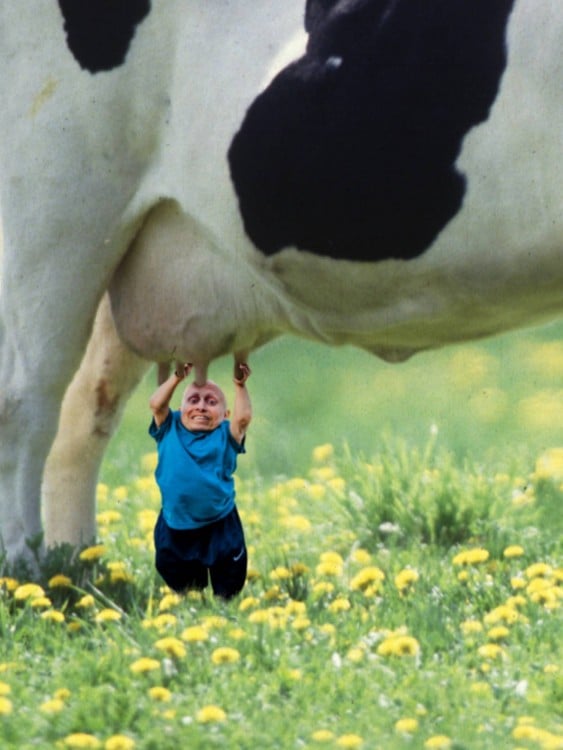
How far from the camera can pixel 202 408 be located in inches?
159

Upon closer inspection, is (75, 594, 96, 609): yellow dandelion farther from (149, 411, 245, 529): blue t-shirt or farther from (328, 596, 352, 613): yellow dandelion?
(328, 596, 352, 613): yellow dandelion

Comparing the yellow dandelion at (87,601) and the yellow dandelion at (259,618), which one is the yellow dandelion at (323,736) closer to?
the yellow dandelion at (259,618)

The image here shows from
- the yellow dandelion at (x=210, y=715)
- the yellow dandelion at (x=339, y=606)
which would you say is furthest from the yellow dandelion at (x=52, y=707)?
the yellow dandelion at (x=339, y=606)

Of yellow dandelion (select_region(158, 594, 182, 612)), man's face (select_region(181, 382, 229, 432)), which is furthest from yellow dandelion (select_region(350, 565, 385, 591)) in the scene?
man's face (select_region(181, 382, 229, 432))

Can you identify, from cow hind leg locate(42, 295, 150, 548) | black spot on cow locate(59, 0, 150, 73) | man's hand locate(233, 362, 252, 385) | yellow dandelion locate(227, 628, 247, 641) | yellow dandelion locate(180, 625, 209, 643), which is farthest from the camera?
cow hind leg locate(42, 295, 150, 548)

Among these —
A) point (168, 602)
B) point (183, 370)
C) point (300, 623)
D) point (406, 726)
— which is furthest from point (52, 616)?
point (406, 726)

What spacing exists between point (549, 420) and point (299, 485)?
6.37ft

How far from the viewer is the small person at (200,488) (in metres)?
4.03

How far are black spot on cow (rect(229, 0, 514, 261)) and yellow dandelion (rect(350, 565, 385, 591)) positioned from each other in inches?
27.7

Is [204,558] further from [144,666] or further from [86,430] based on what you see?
[144,666]

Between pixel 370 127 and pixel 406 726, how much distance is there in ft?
4.29

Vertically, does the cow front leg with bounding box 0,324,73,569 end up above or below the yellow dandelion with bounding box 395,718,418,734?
above

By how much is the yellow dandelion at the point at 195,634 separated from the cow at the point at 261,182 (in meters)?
0.87

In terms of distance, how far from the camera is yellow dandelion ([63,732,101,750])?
2871mm
